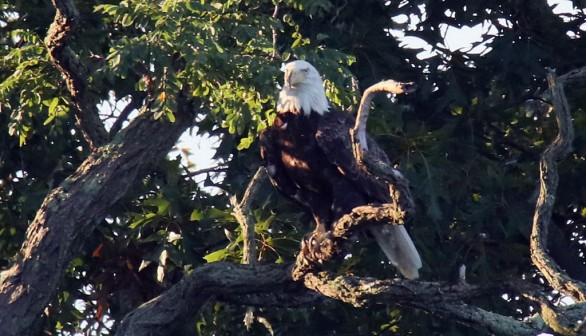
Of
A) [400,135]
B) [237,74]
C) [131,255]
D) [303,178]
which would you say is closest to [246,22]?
[237,74]

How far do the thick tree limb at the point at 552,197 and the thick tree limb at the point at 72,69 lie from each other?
7.08 feet

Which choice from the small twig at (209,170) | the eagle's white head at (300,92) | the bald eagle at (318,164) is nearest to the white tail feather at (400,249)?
the bald eagle at (318,164)

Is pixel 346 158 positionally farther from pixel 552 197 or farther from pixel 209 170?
pixel 209 170

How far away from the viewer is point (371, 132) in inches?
273

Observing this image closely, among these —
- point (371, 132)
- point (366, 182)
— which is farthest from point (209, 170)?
point (366, 182)

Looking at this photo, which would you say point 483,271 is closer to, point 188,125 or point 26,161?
point 188,125

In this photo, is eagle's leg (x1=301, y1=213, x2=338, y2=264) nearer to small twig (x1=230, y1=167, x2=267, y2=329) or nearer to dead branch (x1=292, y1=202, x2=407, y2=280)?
dead branch (x1=292, y1=202, x2=407, y2=280)

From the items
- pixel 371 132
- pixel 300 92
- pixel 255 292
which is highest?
pixel 300 92

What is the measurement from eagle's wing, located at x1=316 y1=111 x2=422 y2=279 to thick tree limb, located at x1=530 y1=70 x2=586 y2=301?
4.15 feet

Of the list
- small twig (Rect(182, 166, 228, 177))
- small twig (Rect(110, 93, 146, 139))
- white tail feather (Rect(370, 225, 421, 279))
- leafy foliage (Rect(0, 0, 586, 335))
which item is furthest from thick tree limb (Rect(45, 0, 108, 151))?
white tail feather (Rect(370, 225, 421, 279))

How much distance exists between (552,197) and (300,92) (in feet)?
5.83

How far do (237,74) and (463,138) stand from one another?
211cm

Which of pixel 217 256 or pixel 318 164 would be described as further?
pixel 217 256

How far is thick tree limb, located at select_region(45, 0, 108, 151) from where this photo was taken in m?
5.89
